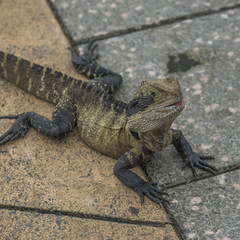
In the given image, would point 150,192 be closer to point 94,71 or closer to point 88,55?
point 94,71

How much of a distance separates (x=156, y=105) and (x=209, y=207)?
1027 mm

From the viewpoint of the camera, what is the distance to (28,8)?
5.98 meters

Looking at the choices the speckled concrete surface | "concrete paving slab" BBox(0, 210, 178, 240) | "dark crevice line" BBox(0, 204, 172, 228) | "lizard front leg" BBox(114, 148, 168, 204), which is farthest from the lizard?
"concrete paving slab" BBox(0, 210, 178, 240)

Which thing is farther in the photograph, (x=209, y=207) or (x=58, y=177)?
(x=58, y=177)

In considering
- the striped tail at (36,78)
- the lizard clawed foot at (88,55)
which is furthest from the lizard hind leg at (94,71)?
the striped tail at (36,78)

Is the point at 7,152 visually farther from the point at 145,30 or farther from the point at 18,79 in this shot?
the point at 145,30

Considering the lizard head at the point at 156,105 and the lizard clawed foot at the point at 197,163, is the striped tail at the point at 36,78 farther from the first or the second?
the lizard clawed foot at the point at 197,163

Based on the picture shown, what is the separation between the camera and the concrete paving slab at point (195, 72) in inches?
169

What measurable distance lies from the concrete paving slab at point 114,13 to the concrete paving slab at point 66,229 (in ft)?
8.89

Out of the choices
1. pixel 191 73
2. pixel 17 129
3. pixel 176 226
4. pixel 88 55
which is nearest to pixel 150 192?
pixel 176 226

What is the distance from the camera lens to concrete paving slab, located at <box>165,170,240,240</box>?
362 cm

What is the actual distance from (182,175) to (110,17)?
9.01 feet

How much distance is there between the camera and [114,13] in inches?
236

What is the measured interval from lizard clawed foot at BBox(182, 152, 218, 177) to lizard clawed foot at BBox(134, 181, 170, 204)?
0.43 m
